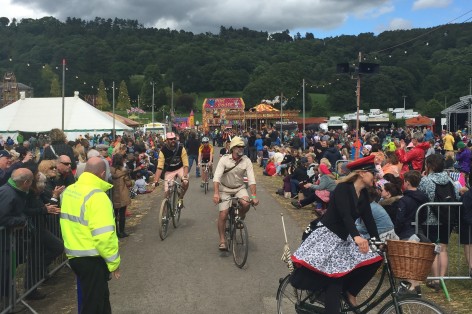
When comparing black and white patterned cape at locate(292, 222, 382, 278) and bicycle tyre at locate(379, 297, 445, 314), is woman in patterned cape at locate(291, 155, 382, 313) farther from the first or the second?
bicycle tyre at locate(379, 297, 445, 314)

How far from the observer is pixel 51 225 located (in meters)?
7.08

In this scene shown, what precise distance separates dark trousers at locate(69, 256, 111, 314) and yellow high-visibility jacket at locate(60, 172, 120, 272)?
8 cm

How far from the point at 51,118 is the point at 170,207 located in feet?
107

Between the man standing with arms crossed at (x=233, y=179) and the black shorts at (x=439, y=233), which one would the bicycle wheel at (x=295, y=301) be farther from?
the man standing with arms crossed at (x=233, y=179)

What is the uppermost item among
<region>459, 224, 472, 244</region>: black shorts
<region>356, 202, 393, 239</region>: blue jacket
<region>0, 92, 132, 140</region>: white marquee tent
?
<region>0, 92, 132, 140</region>: white marquee tent

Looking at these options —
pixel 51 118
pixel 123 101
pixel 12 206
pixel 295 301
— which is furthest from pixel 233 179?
pixel 123 101

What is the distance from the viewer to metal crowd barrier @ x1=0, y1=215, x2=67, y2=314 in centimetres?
539

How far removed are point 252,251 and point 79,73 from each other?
330ft

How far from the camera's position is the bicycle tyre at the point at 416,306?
159 inches

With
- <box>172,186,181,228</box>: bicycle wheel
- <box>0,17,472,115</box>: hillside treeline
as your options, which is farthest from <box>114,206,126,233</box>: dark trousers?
<box>0,17,472,115</box>: hillside treeline

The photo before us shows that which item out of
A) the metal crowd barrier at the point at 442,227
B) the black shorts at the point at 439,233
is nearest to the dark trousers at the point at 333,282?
the metal crowd barrier at the point at 442,227

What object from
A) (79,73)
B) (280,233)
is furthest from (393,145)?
(79,73)

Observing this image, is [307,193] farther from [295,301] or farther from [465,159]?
[295,301]

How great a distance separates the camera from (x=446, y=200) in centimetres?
708
